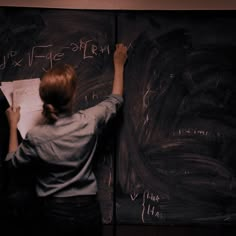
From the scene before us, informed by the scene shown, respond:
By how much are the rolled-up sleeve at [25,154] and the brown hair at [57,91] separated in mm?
130

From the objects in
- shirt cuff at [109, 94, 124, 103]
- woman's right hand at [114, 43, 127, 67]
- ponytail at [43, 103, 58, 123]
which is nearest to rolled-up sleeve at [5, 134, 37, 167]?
ponytail at [43, 103, 58, 123]

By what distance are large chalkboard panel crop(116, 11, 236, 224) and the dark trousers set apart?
319 mm

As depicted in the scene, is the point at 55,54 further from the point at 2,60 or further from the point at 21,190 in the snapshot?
the point at 21,190

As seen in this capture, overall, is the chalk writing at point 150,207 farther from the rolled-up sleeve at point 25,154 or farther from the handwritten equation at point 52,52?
the handwritten equation at point 52,52

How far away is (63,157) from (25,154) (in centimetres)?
18

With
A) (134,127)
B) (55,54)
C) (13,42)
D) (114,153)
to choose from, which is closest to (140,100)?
(134,127)

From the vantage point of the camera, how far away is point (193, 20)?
6.39 feet

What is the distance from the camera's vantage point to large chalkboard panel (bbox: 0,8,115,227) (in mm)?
1916

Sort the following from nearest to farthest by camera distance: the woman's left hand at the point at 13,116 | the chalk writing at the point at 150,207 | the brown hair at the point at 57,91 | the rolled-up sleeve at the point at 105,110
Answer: the brown hair at the point at 57,91
the rolled-up sleeve at the point at 105,110
the woman's left hand at the point at 13,116
the chalk writing at the point at 150,207

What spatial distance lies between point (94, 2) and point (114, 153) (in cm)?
77

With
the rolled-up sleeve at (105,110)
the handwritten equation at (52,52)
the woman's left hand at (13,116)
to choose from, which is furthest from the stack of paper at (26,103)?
the rolled-up sleeve at (105,110)

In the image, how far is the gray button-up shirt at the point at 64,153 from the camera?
157 centimetres

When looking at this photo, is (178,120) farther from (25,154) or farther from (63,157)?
(25,154)

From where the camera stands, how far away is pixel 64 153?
1574mm
